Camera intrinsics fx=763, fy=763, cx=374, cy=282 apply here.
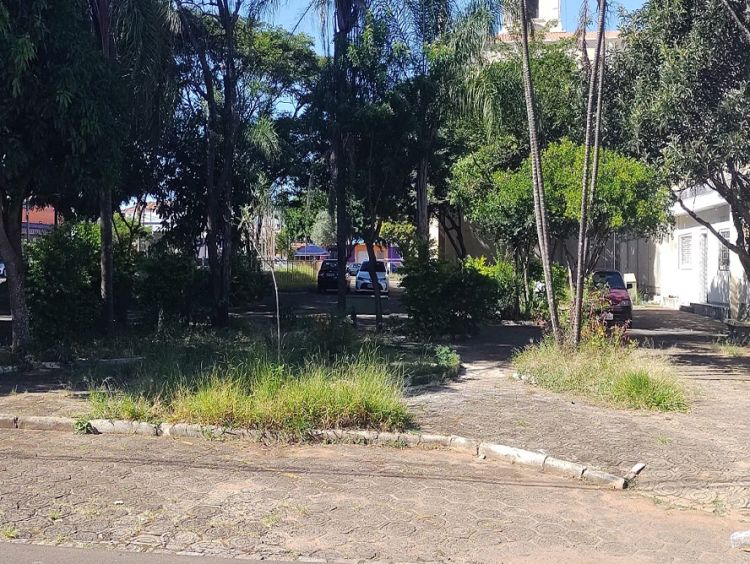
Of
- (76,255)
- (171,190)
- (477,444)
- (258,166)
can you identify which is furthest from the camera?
(171,190)

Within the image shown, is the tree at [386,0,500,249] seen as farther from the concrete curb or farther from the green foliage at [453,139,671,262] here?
the concrete curb

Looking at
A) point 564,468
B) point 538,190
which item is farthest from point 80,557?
point 538,190

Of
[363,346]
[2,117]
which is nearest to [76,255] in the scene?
[2,117]

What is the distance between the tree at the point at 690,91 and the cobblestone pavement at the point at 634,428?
3.70 m

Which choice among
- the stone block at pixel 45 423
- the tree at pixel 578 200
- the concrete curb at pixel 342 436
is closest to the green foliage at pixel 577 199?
the tree at pixel 578 200

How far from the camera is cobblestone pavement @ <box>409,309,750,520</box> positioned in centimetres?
706

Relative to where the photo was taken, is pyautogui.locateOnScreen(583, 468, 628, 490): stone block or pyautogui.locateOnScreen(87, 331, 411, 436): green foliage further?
pyautogui.locateOnScreen(87, 331, 411, 436): green foliage

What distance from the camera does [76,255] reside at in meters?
14.8

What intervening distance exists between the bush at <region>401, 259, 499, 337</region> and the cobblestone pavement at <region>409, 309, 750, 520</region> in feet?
11.5

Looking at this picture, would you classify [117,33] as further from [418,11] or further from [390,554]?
[390,554]

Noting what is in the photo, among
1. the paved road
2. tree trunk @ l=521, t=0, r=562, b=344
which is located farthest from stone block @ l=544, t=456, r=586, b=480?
tree trunk @ l=521, t=0, r=562, b=344

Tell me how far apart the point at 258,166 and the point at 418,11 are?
790 cm

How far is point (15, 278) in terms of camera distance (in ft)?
43.4

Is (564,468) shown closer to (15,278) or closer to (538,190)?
(538,190)
